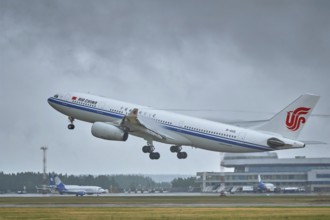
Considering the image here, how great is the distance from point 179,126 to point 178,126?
0.18 m

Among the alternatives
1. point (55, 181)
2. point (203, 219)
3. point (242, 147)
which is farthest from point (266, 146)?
point (55, 181)

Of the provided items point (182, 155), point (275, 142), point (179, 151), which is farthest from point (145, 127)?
point (275, 142)

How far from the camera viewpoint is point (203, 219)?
63719 millimetres

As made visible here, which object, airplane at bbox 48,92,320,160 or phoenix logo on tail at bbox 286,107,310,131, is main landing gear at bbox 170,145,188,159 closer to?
airplane at bbox 48,92,320,160

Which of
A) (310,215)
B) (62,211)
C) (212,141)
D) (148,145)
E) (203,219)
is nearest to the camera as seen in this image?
(203,219)

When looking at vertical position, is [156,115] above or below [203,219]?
above

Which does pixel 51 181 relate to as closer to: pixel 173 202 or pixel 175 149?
pixel 175 149

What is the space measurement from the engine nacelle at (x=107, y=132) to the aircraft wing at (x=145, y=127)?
1.07 m

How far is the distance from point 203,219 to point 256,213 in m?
9.39

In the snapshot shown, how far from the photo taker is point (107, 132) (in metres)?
105

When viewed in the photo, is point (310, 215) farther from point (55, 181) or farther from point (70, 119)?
point (55, 181)

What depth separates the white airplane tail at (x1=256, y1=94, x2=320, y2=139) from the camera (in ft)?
320

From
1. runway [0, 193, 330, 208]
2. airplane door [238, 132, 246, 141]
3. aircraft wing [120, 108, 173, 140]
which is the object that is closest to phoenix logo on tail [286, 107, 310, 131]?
airplane door [238, 132, 246, 141]

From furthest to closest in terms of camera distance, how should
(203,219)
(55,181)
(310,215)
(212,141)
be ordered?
1. (55,181)
2. (212,141)
3. (310,215)
4. (203,219)
